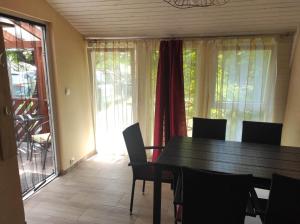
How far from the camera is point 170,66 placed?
11.0ft

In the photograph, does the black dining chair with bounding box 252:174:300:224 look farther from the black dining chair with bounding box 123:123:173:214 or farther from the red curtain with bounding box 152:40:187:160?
the red curtain with bounding box 152:40:187:160

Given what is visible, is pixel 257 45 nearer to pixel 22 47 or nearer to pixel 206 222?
pixel 206 222

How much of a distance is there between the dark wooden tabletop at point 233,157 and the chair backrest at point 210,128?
0.79 ft

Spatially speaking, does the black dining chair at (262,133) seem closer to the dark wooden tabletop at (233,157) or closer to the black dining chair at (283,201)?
the dark wooden tabletop at (233,157)

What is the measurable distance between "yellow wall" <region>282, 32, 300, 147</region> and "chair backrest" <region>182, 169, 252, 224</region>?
159cm

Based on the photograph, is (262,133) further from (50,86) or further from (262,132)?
(50,86)

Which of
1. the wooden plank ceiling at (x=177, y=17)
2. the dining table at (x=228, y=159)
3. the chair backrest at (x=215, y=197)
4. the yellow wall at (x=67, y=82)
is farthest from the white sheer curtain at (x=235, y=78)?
the chair backrest at (x=215, y=197)

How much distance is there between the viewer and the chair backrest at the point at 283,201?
1396mm

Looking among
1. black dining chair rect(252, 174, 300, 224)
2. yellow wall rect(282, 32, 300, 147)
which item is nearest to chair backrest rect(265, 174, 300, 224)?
black dining chair rect(252, 174, 300, 224)

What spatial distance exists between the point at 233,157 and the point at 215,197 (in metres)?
0.61

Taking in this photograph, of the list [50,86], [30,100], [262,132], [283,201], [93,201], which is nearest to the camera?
[283,201]

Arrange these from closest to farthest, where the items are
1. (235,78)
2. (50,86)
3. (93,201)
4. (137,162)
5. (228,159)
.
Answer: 1. (228,159)
2. (137,162)
3. (93,201)
4. (50,86)
5. (235,78)

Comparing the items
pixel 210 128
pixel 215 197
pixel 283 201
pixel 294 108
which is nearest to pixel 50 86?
pixel 210 128

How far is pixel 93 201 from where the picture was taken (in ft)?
8.77
